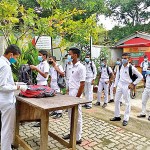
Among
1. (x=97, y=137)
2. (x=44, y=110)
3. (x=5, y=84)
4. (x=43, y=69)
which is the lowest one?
(x=97, y=137)

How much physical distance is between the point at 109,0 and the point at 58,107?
1645 centimetres

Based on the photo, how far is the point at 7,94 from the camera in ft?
11.1

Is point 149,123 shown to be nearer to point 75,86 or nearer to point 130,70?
point 130,70

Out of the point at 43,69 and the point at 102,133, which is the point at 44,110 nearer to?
the point at 102,133

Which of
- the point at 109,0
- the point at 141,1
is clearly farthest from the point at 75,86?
the point at 141,1

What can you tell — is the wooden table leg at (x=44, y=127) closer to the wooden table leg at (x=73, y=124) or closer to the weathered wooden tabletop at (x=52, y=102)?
the weathered wooden tabletop at (x=52, y=102)

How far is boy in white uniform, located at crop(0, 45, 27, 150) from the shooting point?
325 cm

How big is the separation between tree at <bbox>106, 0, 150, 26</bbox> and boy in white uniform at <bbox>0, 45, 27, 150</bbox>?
15925 mm

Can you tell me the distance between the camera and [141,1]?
60.7ft

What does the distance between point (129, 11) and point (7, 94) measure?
18.0 m

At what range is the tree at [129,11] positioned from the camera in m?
18.4

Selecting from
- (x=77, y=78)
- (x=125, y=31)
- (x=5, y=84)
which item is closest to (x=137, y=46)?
(x=125, y=31)

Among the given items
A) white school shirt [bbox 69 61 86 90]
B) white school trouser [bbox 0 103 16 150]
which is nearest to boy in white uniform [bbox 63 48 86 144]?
white school shirt [bbox 69 61 86 90]

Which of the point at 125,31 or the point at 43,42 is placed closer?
the point at 43,42
